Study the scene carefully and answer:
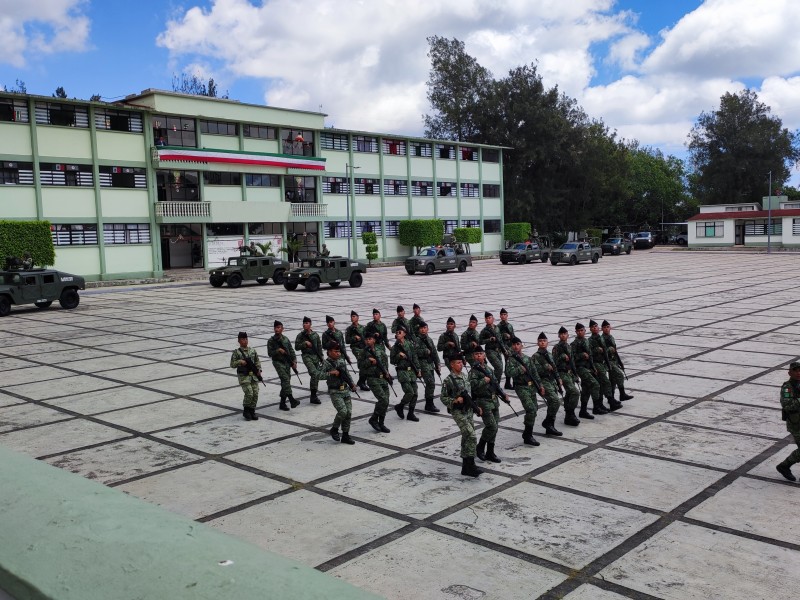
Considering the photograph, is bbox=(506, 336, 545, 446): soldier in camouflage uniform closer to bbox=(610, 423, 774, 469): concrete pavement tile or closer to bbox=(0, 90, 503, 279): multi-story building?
bbox=(610, 423, 774, 469): concrete pavement tile

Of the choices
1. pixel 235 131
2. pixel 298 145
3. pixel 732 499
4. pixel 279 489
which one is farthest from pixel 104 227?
pixel 732 499

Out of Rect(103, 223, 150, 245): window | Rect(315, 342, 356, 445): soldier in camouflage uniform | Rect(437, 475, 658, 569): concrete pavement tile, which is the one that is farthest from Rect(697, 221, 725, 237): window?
Rect(437, 475, 658, 569): concrete pavement tile

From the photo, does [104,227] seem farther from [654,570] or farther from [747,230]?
[747,230]

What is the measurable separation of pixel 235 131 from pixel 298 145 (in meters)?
5.01

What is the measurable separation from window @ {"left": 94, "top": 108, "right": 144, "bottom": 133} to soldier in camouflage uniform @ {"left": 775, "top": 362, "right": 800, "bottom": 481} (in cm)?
3838

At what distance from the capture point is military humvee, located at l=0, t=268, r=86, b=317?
25.0m

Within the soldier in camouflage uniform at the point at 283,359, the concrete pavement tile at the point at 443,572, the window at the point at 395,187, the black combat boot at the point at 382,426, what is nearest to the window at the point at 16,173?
the window at the point at 395,187

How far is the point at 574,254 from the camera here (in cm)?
4719

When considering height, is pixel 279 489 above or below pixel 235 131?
below

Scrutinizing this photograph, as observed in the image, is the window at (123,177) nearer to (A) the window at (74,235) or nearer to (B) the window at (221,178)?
(A) the window at (74,235)

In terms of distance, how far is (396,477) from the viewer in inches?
322

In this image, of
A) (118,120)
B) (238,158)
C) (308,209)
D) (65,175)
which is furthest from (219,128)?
(65,175)

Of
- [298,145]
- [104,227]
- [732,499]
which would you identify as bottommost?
[732,499]

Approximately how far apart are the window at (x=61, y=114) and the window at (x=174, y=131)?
4.18 m
